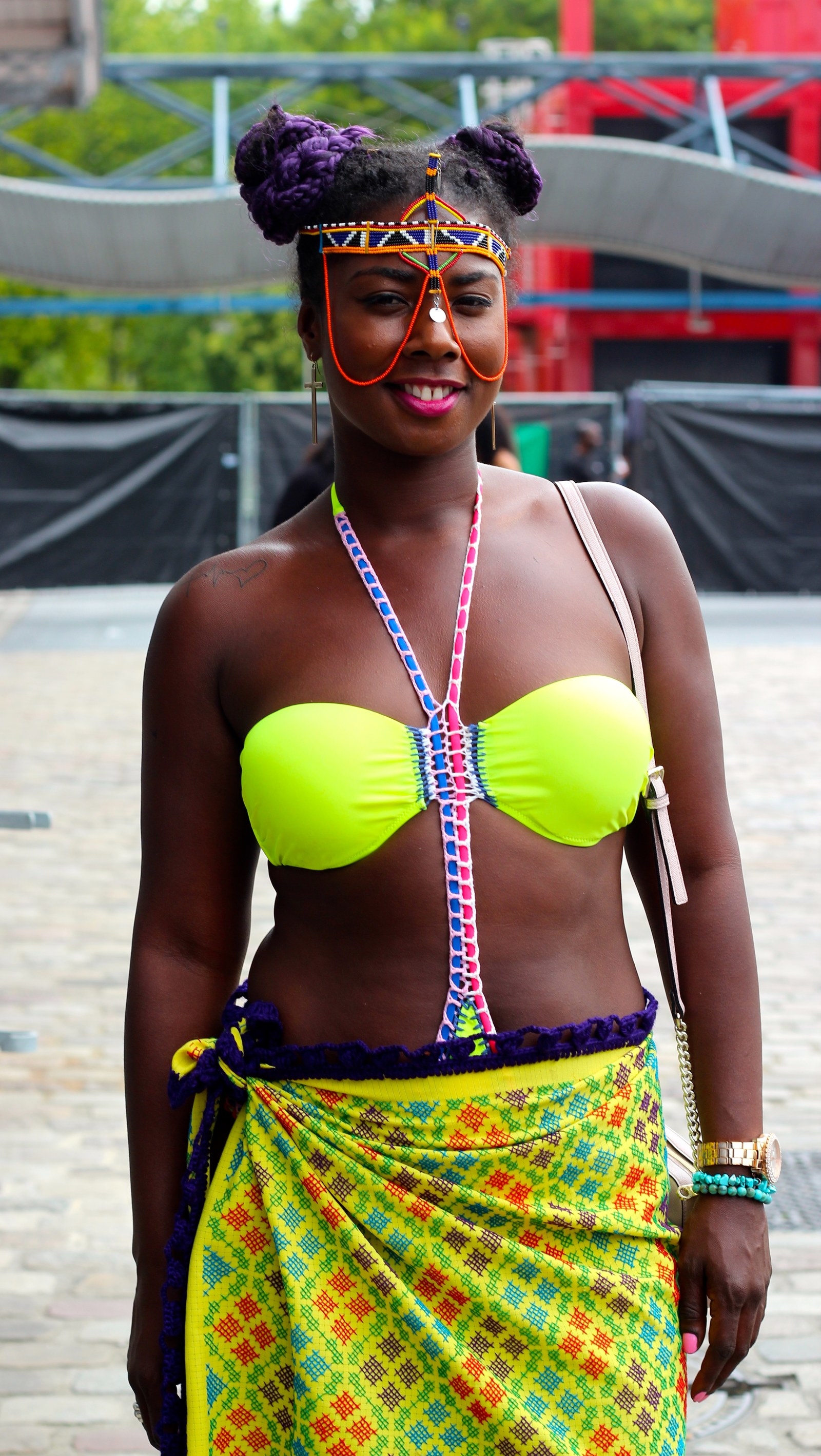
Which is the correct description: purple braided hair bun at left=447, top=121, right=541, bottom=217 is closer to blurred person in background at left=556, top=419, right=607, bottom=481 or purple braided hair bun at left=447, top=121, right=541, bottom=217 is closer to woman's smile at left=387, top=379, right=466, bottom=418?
woman's smile at left=387, top=379, right=466, bottom=418

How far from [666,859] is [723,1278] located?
0.50 m

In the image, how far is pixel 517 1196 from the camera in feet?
6.11

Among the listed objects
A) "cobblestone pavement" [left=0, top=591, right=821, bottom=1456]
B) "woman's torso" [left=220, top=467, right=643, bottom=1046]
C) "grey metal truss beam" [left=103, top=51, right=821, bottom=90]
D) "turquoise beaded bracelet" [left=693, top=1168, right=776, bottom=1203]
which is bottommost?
"cobblestone pavement" [left=0, top=591, right=821, bottom=1456]

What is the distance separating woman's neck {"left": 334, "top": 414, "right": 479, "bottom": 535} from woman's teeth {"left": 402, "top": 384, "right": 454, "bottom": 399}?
0.11 m

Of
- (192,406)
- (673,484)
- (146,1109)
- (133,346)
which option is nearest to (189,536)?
(192,406)

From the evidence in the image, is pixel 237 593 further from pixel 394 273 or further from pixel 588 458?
pixel 588 458

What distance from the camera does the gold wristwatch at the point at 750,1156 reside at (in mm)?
2012

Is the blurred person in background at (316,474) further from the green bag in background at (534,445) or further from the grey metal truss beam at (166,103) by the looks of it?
the grey metal truss beam at (166,103)

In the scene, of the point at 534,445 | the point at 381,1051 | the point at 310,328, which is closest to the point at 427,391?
the point at 310,328

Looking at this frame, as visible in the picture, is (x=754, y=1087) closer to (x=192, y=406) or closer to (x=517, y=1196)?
(x=517, y=1196)

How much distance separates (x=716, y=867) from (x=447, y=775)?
0.41m

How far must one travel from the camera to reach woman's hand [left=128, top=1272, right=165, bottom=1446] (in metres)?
2.06

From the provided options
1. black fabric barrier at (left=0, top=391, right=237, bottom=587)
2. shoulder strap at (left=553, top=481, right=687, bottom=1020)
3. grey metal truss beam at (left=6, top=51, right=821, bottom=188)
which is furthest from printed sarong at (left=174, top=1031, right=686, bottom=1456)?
grey metal truss beam at (left=6, top=51, right=821, bottom=188)

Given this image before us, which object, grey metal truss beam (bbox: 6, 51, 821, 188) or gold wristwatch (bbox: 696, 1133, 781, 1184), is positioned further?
grey metal truss beam (bbox: 6, 51, 821, 188)
